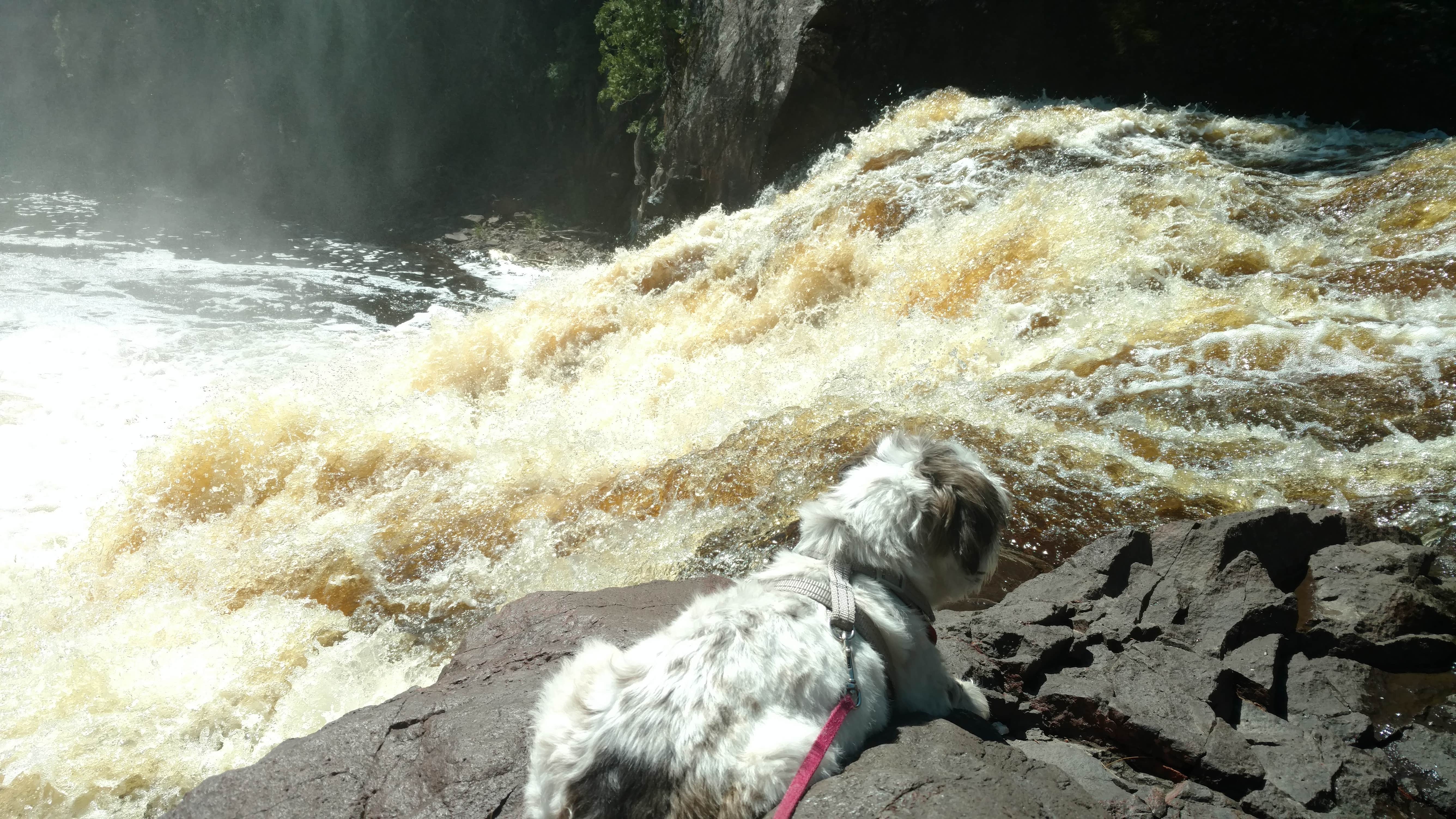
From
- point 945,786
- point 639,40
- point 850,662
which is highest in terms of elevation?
point 639,40

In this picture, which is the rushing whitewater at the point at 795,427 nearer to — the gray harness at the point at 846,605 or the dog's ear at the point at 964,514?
the dog's ear at the point at 964,514

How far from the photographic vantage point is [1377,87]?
779 centimetres

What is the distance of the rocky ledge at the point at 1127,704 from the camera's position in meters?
2.05

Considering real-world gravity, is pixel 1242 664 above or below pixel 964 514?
below

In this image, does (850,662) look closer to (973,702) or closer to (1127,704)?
(973,702)

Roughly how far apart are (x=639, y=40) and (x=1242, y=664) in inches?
617

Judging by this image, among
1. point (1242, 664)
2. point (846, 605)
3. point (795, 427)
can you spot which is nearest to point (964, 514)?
point (846, 605)

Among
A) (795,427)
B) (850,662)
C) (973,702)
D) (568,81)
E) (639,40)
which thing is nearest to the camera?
(850,662)

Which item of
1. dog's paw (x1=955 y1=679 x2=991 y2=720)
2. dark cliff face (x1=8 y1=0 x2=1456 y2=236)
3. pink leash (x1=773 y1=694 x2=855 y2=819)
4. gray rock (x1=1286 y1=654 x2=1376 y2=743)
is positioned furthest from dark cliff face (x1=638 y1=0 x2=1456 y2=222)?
pink leash (x1=773 y1=694 x2=855 y2=819)

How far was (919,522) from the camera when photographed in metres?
2.32

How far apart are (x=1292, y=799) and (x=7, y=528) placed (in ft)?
25.8

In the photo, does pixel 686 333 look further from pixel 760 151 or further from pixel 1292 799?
pixel 1292 799

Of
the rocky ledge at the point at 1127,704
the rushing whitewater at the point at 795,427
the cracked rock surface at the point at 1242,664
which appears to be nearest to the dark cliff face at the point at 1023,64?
the rushing whitewater at the point at 795,427

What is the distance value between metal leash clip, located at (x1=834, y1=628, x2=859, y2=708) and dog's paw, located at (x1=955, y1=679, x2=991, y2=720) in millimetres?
524
